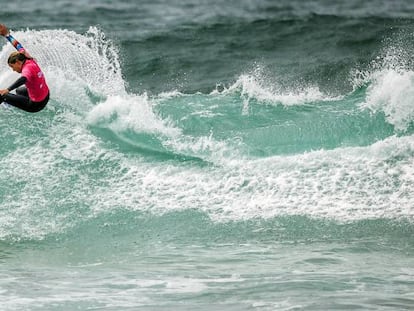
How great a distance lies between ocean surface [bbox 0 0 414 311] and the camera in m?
11.3

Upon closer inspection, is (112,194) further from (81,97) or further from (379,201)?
(379,201)

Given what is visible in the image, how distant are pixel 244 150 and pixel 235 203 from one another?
82.3 inches

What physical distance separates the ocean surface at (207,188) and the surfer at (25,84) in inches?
83.2

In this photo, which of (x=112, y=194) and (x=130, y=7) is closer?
(x=112, y=194)

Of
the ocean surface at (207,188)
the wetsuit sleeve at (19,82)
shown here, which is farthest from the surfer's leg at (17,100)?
the ocean surface at (207,188)

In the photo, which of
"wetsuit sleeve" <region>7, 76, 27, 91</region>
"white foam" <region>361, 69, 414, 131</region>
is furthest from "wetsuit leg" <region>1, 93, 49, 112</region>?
"white foam" <region>361, 69, 414, 131</region>

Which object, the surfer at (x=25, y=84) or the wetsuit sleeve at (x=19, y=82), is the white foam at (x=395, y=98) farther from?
the wetsuit sleeve at (x=19, y=82)

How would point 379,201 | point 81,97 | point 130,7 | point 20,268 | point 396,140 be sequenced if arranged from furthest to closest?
point 130,7 < point 81,97 < point 396,140 < point 379,201 < point 20,268

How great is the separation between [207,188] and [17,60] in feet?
13.1

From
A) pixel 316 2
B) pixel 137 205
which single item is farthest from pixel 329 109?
pixel 316 2

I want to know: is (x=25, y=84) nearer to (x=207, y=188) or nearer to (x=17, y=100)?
(x=17, y=100)

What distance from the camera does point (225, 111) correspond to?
18609 mm

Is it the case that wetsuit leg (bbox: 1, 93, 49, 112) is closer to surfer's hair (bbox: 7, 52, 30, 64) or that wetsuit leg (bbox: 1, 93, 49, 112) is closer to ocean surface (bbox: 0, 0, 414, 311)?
surfer's hair (bbox: 7, 52, 30, 64)

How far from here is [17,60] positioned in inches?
502
